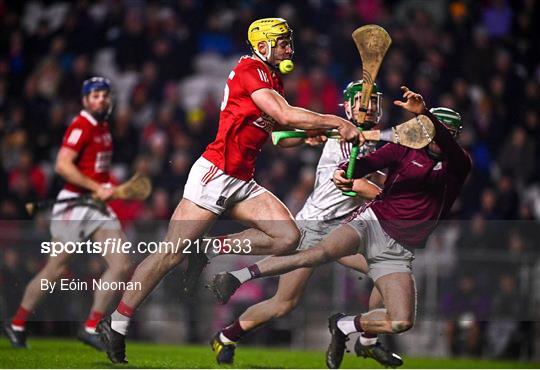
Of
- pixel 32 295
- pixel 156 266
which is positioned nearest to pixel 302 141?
pixel 156 266

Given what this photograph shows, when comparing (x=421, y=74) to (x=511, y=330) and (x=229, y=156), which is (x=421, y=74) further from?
(x=229, y=156)

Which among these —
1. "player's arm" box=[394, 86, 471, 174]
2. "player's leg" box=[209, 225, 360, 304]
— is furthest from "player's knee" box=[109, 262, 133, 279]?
"player's arm" box=[394, 86, 471, 174]

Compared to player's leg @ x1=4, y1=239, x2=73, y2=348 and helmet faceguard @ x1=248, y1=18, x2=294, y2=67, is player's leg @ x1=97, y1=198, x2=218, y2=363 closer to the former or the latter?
helmet faceguard @ x1=248, y1=18, x2=294, y2=67

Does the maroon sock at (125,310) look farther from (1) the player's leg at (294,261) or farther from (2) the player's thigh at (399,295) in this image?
(2) the player's thigh at (399,295)

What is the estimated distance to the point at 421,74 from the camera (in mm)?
15984

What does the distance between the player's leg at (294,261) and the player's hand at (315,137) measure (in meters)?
0.66

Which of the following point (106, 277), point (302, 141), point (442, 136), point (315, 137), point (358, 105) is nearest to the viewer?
point (442, 136)

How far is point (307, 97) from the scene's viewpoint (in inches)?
615

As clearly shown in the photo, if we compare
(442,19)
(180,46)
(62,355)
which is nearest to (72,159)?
(62,355)

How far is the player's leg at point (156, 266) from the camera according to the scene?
30.3 ft

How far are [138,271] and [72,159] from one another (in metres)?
2.17

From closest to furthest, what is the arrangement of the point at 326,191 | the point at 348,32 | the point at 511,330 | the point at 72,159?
the point at 326,191, the point at 72,159, the point at 511,330, the point at 348,32

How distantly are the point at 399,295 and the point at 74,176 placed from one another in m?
3.26

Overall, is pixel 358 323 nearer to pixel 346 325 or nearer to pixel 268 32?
pixel 346 325
